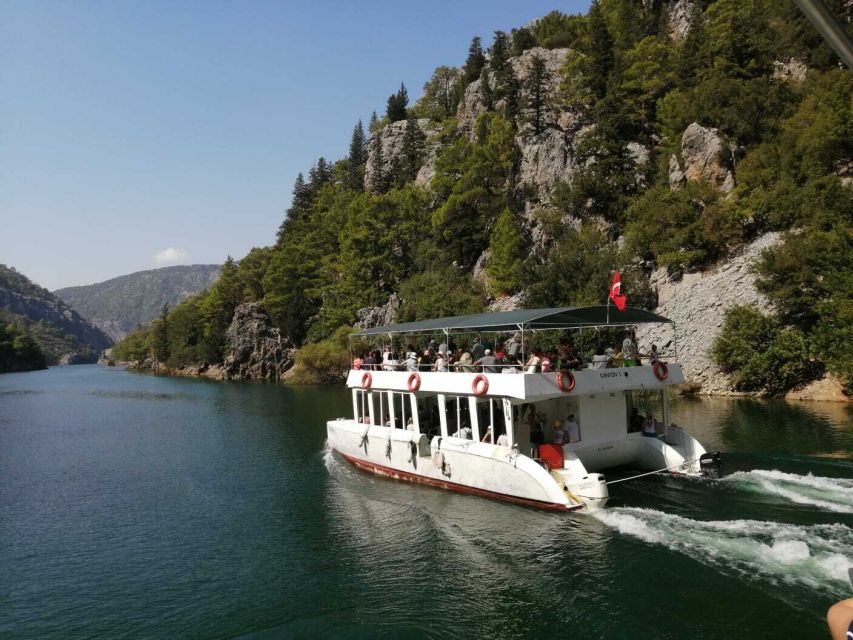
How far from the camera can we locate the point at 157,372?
114 metres

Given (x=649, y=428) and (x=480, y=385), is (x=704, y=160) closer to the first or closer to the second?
(x=649, y=428)

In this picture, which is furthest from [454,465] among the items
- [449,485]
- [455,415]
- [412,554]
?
[412,554]

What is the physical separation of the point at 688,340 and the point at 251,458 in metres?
32.6

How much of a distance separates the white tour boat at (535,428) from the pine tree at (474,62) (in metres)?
92.8

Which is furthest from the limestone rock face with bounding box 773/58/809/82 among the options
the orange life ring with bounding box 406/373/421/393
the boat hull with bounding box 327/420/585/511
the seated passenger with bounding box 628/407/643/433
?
the boat hull with bounding box 327/420/585/511

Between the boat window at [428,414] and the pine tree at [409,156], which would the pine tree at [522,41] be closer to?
the pine tree at [409,156]

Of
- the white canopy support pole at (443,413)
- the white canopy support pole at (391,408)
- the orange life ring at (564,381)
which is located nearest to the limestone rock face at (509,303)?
the white canopy support pole at (391,408)

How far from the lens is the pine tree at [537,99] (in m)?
72.8

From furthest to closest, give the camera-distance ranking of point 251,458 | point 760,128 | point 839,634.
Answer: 1. point 760,128
2. point 251,458
3. point 839,634

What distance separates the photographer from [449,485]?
1942 centimetres

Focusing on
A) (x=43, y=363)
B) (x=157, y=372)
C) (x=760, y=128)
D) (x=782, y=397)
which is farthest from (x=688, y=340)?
(x=43, y=363)

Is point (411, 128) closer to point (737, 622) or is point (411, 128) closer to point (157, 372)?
point (157, 372)

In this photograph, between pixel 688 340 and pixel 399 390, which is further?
pixel 688 340

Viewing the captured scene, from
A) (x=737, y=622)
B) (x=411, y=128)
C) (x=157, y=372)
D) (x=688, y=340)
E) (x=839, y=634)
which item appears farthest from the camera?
(x=157, y=372)
